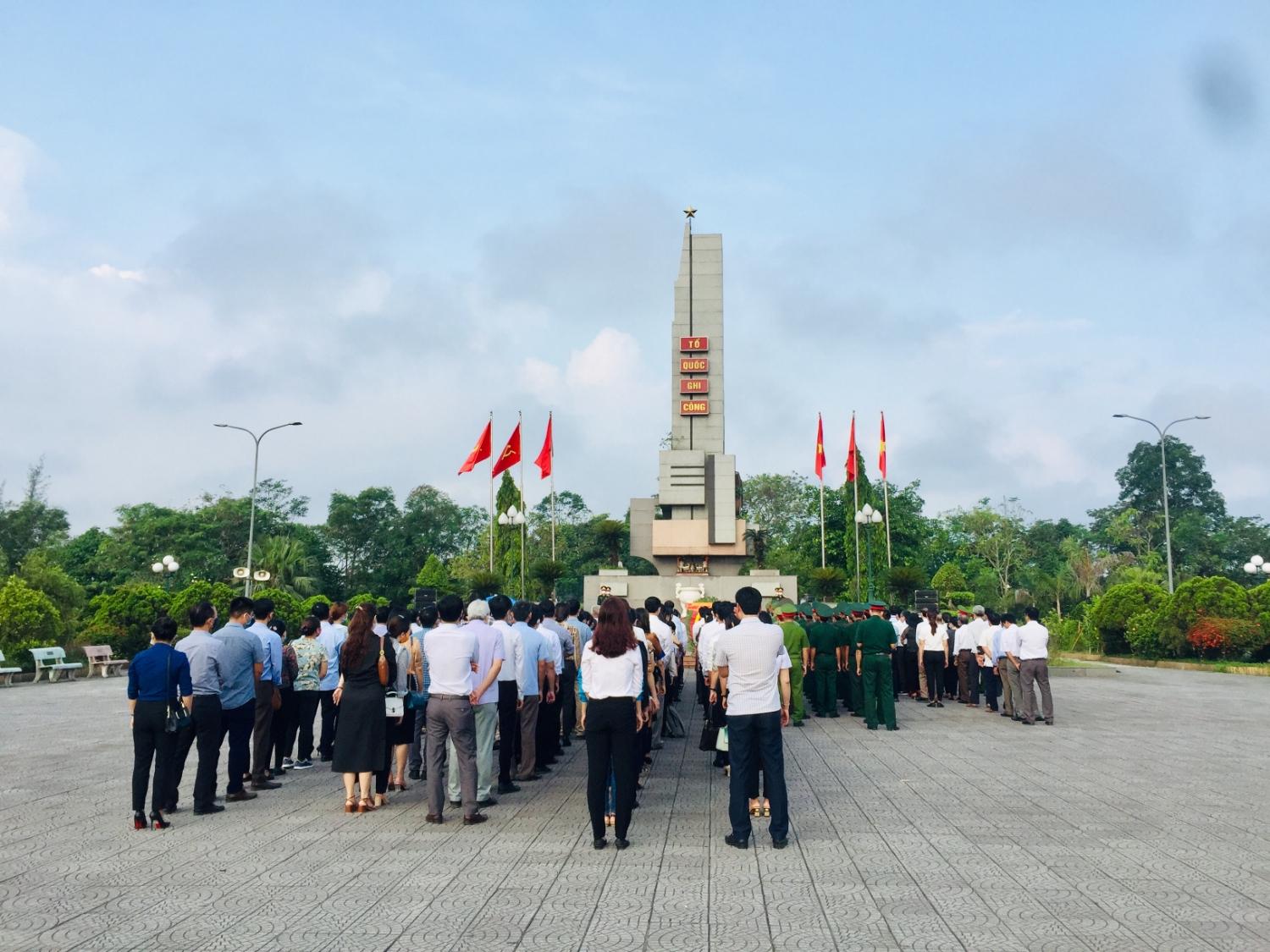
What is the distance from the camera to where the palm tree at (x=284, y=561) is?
184ft

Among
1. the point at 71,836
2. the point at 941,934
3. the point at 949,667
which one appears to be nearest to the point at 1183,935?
the point at 941,934

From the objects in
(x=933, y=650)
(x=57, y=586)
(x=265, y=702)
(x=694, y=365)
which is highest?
(x=694, y=365)

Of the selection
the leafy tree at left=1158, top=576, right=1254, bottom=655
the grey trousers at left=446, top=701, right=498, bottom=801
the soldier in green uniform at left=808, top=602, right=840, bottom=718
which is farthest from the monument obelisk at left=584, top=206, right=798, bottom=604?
the grey trousers at left=446, top=701, right=498, bottom=801

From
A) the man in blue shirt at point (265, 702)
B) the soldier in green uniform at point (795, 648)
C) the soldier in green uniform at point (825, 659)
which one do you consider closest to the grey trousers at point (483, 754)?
the man in blue shirt at point (265, 702)

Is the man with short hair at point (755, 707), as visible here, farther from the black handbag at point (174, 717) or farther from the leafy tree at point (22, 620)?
the leafy tree at point (22, 620)

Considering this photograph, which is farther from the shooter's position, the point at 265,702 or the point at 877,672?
the point at 877,672

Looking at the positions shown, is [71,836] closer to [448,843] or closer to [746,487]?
[448,843]

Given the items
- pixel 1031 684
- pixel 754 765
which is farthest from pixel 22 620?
pixel 754 765

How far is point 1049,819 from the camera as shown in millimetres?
7906

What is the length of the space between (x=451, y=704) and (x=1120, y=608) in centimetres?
3195

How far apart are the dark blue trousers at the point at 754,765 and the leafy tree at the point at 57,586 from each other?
26952 mm

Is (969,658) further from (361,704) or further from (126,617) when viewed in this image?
(126,617)

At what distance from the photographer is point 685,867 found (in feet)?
21.3

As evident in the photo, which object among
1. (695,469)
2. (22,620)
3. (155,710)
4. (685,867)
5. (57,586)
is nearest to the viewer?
(685,867)
